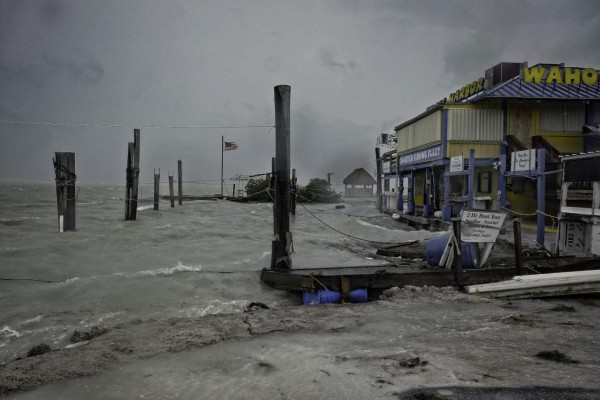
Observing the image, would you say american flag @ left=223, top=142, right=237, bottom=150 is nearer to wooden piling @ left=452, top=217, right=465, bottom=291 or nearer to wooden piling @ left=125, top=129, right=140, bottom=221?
wooden piling @ left=125, top=129, right=140, bottom=221

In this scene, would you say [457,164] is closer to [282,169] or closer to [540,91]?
[540,91]

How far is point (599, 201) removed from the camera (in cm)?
A: 941

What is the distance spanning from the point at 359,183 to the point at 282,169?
62.3m

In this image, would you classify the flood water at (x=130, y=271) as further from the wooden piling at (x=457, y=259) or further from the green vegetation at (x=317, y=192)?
the green vegetation at (x=317, y=192)

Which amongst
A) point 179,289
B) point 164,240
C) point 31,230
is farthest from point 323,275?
point 31,230

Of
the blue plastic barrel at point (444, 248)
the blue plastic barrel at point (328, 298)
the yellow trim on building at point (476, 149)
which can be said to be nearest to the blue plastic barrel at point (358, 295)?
the blue plastic barrel at point (328, 298)

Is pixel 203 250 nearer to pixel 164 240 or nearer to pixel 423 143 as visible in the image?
pixel 164 240

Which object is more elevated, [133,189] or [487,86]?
[487,86]

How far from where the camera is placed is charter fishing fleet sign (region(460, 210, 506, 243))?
8.28 m

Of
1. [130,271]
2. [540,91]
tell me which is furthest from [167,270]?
[540,91]

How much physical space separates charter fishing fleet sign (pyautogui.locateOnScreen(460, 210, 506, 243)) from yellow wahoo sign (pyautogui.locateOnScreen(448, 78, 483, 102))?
16.8 meters

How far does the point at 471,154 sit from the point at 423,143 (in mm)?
6862

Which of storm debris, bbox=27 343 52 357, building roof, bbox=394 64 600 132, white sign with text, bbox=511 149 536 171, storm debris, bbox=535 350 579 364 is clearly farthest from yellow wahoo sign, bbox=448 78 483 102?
storm debris, bbox=27 343 52 357

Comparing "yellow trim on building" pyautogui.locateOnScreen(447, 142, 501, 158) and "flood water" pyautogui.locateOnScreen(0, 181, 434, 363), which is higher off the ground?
"yellow trim on building" pyautogui.locateOnScreen(447, 142, 501, 158)
